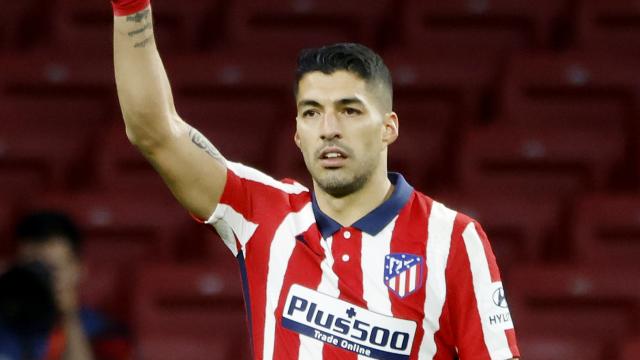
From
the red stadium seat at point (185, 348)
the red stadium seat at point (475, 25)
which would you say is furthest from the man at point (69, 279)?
the red stadium seat at point (475, 25)

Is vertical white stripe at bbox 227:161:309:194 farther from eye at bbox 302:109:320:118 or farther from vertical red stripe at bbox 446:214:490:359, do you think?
vertical red stripe at bbox 446:214:490:359

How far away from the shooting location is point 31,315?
1.47m

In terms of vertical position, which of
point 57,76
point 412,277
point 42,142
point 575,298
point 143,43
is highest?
point 57,76

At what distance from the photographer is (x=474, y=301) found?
104 inches

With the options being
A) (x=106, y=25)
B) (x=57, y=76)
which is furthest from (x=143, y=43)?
(x=106, y=25)

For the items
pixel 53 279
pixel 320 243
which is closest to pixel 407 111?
pixel 320 243

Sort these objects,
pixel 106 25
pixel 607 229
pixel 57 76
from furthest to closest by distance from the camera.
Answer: pixel 106 25 → pixel 57 76 → pixel 607 229

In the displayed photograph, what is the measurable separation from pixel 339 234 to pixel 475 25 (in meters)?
3.87

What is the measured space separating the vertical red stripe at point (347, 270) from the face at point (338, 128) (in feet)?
0.33

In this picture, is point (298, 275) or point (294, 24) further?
point (294, 24)

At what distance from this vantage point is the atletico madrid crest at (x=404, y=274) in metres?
2.68

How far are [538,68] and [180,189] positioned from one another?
12.3 feet

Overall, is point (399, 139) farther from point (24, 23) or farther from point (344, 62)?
point (344, 62)

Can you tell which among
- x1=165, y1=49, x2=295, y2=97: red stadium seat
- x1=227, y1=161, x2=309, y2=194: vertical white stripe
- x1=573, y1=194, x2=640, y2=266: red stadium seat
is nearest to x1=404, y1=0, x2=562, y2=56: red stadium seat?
x1=165, y1=49, x2=295, y2=97: red stadium seat
